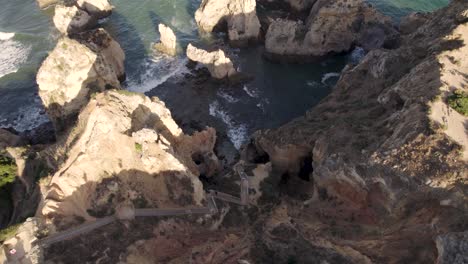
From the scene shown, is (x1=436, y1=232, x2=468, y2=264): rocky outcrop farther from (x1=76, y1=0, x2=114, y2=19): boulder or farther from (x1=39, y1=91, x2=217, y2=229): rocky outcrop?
(x1=76, y1=0, x2=114, y2=19): boulder

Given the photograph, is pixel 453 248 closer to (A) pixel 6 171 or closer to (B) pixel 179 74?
(A) pixel 6 171

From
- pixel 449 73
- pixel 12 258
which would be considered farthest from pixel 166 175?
pixel 449 73

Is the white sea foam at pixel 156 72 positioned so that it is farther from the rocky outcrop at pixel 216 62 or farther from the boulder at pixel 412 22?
the boulder at pixel 412 22

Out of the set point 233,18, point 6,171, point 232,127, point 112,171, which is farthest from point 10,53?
point 112,171

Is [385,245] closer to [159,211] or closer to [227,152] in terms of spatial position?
[159,211]

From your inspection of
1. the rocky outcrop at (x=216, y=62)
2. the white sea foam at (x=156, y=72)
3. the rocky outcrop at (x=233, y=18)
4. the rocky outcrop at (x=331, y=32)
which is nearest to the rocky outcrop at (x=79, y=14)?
the white sea foam at (x=156, y=72)

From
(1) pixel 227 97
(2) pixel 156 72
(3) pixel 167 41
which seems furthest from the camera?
(3) pixel 167 41
